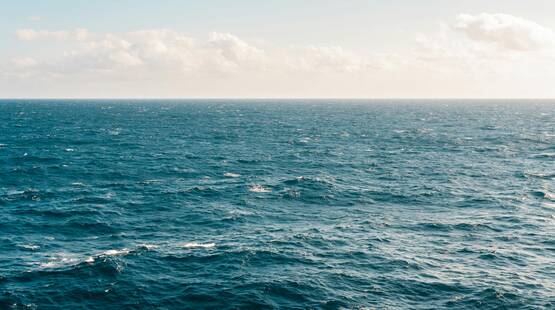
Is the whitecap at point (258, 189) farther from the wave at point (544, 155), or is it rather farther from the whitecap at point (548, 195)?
the wave at point (544, 155)

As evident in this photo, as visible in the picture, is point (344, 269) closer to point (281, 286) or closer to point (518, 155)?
point (281, 286)

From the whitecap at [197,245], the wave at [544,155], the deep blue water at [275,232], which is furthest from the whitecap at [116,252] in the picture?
the wave at [544,155]

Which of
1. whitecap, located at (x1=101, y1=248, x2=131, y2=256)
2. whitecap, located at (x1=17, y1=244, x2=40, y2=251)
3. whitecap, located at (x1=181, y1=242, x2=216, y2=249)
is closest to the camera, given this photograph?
whitecap, located at (x1=101, y1=248, x2=131, y2=256)

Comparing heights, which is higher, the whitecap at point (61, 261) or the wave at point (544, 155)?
the wave at point (544, 155)

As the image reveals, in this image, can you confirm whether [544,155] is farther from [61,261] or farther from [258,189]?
[61,261]

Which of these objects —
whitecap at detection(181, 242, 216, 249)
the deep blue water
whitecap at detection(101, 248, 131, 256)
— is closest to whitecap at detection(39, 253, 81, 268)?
the deep blue water

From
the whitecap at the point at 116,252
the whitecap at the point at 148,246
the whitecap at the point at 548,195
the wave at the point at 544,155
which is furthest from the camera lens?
the wave at the point at 544,155

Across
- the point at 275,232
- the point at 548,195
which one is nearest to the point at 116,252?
the point at 275,232

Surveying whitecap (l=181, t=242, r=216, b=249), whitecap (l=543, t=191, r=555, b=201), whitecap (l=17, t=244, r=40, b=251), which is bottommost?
whitecap (l=17, t=244, r=40, b=251)

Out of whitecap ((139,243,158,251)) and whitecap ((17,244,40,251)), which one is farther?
whitecap ((139,243,158,251))

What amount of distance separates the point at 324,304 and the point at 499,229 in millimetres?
39778

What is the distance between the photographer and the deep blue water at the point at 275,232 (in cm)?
5122

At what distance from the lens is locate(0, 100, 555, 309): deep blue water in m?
51.2

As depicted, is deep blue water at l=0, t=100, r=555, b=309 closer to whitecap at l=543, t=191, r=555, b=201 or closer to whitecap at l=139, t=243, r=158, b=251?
whitecap at l=139, t=243, r=158, b=251
